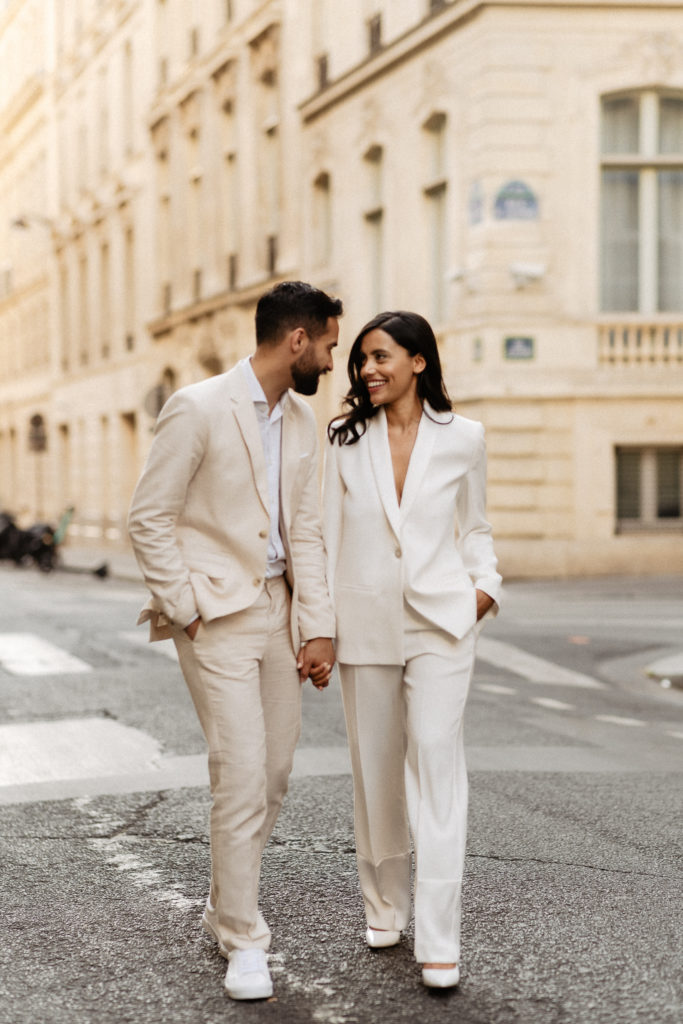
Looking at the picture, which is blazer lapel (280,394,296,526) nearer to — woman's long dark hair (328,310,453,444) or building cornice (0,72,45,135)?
woman's long dark hair (328,310,453,444)

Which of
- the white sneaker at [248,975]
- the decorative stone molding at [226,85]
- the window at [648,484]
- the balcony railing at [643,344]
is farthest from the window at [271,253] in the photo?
the white sneaker at [248,975]

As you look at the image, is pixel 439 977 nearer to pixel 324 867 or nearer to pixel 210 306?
pixel 324 867

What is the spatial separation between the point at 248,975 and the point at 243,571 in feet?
3.51

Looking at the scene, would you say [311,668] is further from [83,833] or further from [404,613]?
[83,833]

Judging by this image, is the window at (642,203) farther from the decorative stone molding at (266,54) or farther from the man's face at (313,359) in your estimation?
the man's face at (313,359)

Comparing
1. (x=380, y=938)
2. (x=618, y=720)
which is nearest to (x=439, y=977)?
(x=380, y=938)

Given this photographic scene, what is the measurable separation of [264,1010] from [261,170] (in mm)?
26012

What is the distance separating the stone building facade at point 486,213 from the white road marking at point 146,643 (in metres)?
7.23

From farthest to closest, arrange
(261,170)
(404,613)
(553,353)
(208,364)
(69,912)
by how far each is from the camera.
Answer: (208,364)
(261,170)
(553,353)
(69,912)
(404,613)

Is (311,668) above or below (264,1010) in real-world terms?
above

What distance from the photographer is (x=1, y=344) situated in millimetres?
56500

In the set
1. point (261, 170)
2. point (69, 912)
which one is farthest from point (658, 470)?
point (69, 912)

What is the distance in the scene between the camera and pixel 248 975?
4062 millimetres

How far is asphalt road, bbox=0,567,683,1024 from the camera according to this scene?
4.06 meters
